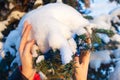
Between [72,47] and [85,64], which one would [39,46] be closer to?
[72,47]

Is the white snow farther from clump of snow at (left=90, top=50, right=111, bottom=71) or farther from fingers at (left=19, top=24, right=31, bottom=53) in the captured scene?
fingers at (left=19, top=24, right=31, bottom=53)

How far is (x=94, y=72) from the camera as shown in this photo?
3621 mm

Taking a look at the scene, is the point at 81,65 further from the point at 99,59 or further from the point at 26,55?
the point at 99,59

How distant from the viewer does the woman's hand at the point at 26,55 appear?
2348 mm

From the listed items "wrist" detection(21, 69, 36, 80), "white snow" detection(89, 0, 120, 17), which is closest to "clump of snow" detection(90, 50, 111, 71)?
"white snow" detection(89, 0, 120, 17)

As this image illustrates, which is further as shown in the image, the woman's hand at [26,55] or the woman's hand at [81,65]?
the woman's hand at [81,65]

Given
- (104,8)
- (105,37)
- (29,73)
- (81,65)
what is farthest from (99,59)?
(104,8)

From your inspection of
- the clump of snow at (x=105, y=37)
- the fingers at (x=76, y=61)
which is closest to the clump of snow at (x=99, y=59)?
the clump of snow at (x=105, y=37)

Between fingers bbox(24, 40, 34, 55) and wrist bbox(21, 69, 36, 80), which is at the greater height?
fingers bbox(24, 40, 34, 55)

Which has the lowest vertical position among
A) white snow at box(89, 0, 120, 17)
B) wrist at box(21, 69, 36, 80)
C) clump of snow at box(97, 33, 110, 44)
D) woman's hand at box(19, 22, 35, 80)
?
white snow at box(89, 0, 120, 17)

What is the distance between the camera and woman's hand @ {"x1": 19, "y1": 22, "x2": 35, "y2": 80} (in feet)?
7.70

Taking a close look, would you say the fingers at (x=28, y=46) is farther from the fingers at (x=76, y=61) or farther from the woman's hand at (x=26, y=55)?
the fingers at (x=76, y=61)

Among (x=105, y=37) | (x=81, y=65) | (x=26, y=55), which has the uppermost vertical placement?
(x=26, y=55)

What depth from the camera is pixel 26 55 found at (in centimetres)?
237
